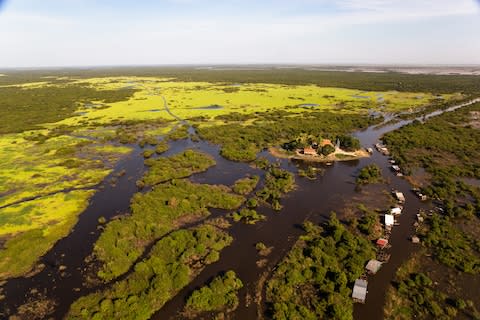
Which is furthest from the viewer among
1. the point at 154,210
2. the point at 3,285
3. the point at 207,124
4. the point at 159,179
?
the point at 207,124

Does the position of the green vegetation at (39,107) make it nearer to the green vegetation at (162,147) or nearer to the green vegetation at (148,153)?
the green vegetation at (162,147)

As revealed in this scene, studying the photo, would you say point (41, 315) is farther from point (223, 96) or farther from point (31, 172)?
point (223, 96)

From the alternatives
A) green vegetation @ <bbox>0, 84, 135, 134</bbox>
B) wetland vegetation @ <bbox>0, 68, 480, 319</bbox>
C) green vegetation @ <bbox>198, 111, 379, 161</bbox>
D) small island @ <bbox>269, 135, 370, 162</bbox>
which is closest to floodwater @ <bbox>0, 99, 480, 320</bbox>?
wetland vegetation @ <bbox>0, 68, 480, 319</bbox>

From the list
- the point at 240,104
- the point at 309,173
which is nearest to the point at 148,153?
the point at 309,173

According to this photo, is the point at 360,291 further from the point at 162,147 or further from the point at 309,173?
the point at 162,147

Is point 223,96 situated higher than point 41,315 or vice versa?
point 223,96

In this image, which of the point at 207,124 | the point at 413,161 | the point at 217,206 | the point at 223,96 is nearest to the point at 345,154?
the point at 413,161
